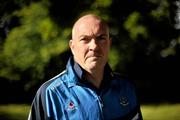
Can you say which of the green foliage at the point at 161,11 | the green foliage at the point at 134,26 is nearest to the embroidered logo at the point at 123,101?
the green foliage at the point at 134,26

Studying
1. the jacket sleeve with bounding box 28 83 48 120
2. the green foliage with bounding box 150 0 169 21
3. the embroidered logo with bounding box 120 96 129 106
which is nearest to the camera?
the jacket sleeve with bounding box 28 83 48 120

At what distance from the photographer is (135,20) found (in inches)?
291

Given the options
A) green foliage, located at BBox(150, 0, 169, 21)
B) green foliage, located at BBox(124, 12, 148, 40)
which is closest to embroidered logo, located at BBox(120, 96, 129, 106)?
green foliage, located at BBox(124, 12, 148, 40)

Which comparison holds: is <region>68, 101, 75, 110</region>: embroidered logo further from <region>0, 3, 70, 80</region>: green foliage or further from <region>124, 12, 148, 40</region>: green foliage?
<region>124, 12, 148, 40</region>: green foliage

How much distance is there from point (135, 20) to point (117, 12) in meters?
0.29

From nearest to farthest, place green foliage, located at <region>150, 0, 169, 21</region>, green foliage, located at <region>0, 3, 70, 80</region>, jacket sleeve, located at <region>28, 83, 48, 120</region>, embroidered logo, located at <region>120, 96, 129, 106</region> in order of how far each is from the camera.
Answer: jacket sleeve, located at <region>28, 83, 48, 120</region>, embroidered logo, located at <region>120, 96, 129, 106</region>, green foliage, located at <region>0, 3, 70, 80</region>, green foliage, located at <region>150, 0, 169, 21</region>

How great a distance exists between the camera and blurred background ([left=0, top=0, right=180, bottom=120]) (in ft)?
23.8

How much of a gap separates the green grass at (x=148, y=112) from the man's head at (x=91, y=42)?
5995 mm

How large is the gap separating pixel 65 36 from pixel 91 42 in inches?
224

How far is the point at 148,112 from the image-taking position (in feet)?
25.9

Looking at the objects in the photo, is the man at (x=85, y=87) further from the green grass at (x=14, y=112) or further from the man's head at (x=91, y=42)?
the green grass at (x=14, y=112)

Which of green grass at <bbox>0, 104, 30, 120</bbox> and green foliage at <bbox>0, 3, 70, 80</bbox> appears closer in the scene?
green foliage at <bbox>0, 3, 70, 80</bbox>

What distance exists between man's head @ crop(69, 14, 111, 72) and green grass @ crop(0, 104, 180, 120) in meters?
5.99

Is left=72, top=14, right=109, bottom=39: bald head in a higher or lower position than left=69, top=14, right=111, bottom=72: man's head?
higher
